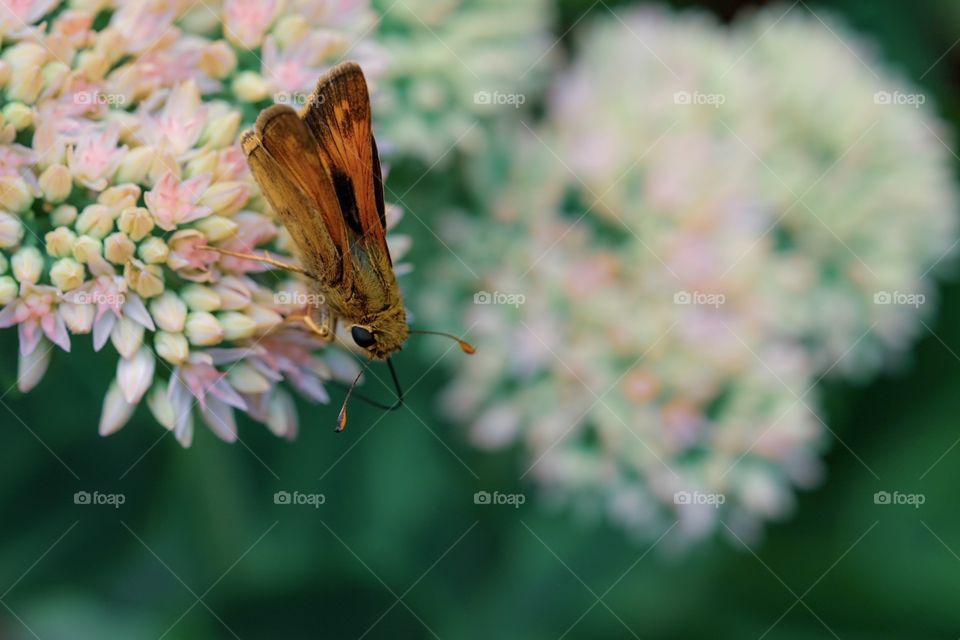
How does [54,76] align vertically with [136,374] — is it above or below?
above

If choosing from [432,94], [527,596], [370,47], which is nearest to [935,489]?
[527,596]

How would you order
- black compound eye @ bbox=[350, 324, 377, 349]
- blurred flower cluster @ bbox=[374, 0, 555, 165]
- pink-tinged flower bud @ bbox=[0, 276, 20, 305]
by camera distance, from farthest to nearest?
blurred flower cluster @ bbox=[374, 0, 555, 165], black compound eye @ bbox=[350, 324, 377, 349], pink-tinged flower bud @ bbox=[0, 276, 20, 305]

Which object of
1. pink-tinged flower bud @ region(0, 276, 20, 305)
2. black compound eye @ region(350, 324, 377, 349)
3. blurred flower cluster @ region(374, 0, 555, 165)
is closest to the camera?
pink-tinged flower bud @ region(0, 276, 20, 305)

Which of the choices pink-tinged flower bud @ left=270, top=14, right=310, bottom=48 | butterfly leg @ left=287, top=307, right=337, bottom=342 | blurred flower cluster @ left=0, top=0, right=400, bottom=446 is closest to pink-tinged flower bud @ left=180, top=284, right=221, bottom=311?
blurred flower cluster @ left=0, top=0, right=400, bottom=446

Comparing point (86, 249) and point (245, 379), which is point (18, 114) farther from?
point (245, 379)

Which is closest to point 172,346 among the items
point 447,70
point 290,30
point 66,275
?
point 66,275

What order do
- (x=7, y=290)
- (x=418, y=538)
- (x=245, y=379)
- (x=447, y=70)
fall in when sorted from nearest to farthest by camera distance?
(x=7, y=290) → (x=245, y=379) → (x=447, y=70) → (x=418, y=538)

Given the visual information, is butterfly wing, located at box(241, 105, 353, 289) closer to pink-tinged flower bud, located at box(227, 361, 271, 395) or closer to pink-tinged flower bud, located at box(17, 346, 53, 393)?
pink-tinged flower bud, located at box(227, 361, 271, 395)

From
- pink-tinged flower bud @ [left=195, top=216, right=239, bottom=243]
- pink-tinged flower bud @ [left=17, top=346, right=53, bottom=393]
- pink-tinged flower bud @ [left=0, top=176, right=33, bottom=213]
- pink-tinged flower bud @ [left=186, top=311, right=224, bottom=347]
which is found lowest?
pink-tinged flower bud @ [left=17, top=346, right=53, bottom=393]
